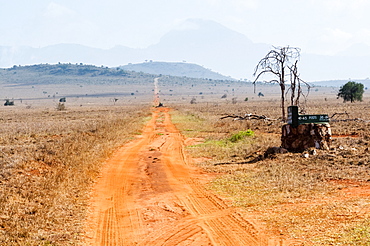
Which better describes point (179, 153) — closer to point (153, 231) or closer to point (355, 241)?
point (153, 231)

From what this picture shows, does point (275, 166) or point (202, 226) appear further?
point (275, 166)

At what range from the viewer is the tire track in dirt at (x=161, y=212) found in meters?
8.50

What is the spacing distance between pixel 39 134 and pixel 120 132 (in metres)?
5.91

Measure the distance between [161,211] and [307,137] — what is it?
8283 millimetres

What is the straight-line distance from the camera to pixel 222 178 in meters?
14.0

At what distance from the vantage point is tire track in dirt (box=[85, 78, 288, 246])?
8500mm

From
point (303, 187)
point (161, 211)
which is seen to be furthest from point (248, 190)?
point (161, 211)

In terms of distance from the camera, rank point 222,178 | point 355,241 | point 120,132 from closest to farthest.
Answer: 1. point 355,241
2. point 222,178
3. point 120,132

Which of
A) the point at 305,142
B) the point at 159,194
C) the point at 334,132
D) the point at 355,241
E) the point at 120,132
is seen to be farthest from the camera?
the point at 120,132

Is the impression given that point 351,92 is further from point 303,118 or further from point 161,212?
point 161,212

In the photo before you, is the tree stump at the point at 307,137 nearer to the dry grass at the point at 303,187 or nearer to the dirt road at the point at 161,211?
the dry grass at the point at 303,187

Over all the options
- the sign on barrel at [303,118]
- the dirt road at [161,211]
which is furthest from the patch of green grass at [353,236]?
the sign on barrel at [303,118]

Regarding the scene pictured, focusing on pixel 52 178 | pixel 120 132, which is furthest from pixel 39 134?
pixel 52 178

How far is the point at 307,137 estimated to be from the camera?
16594 mm
